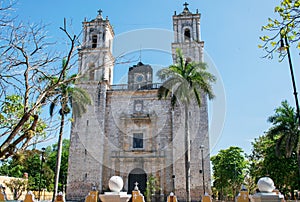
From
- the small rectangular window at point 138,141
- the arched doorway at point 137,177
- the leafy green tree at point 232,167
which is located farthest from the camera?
the leafy green tree at point 232,167

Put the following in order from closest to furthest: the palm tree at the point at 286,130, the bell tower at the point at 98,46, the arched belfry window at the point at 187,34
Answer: the palm tree at the point at 286,130, the bell tower at the point at 98,46, the arched belfry window at the point at 187,34

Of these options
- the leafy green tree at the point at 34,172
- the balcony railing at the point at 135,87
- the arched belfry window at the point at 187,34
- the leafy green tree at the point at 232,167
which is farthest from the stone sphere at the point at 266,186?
the leafy green tree at the point at 34,172

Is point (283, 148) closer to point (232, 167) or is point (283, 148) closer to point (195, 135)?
point (195, 135)

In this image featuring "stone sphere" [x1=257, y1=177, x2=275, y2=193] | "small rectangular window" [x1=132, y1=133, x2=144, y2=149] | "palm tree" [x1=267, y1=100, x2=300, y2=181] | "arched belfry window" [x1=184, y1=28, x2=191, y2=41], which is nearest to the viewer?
"stone sphere" [x1=257, y1=177, x2=275, y2=193]

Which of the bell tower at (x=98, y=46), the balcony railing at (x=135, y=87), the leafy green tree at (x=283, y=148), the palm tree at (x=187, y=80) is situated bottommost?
the leafy green tree at (x=283, y=148)

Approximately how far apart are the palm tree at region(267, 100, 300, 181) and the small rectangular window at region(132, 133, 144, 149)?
9576 millimetres

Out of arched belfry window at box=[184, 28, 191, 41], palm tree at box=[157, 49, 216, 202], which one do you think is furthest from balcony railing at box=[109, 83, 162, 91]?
palm tree at box=[157, 49, 216, 202]

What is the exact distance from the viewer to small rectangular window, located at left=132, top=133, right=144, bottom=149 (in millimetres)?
23247

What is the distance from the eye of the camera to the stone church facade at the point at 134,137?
2183 centimetres

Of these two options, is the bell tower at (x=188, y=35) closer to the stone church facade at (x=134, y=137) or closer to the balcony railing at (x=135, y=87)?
the stone church facade at (x=134, y=137)

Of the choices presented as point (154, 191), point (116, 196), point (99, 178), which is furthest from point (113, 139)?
point (116, 196)

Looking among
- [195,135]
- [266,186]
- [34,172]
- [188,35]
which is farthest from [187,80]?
[34,172]

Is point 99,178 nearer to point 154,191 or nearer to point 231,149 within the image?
point 154,191

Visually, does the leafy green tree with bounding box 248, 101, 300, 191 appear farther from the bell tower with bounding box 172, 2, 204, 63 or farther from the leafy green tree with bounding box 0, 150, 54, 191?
the leafy green tree with bounding box 0, 150, 54, 191
